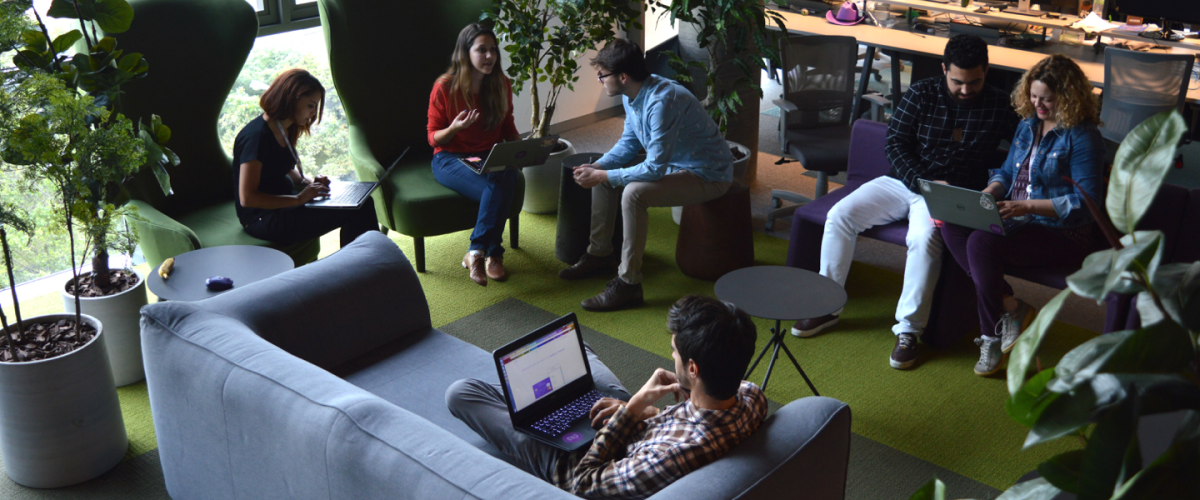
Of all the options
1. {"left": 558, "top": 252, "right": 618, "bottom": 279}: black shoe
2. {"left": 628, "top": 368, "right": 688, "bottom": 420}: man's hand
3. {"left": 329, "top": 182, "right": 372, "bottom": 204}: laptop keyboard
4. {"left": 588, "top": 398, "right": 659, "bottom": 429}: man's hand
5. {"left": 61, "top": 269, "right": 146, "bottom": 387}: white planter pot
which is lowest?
{"left": 558, "top": 252, "right": 618, "bottom": 279}: black shoe

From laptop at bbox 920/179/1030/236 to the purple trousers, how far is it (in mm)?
38

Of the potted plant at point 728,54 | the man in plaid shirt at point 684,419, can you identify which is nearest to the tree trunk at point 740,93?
the potted plant at point 728,54

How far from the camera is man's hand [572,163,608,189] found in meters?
3.98

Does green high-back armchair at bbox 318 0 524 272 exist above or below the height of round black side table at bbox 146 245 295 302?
above

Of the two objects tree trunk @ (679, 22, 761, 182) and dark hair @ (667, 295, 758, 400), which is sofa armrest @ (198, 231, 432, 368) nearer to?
dark hair @ (667, 295, 758, 400)

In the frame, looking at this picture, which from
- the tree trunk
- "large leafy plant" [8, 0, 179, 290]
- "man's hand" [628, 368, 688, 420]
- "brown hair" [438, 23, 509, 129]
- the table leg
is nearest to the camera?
"man's hand" [628, 368, 688, 420]

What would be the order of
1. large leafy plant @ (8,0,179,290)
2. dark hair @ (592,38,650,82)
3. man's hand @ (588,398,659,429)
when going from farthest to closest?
dark hair @ (592,38,650,82) → large leafy plant @ (8,0,179,290) → man's hand @ (588,398,659,429)

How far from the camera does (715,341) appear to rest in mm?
1875

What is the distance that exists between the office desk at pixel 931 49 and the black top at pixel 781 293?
2.89 metres

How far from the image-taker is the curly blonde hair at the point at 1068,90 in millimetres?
3168

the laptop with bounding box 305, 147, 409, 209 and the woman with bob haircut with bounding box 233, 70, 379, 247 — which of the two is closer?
the woman with bob haircut with bounding box 233, 70, 379, 247

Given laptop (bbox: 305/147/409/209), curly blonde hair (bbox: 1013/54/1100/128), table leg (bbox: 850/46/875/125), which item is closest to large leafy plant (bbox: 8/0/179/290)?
laptop (bbox: 305/147/409/209)

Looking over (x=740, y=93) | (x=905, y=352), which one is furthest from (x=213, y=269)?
(x=740, y=93)

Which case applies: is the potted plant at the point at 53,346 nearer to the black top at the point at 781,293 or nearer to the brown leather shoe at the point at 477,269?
the brown leather shoe at the point at 477,269
